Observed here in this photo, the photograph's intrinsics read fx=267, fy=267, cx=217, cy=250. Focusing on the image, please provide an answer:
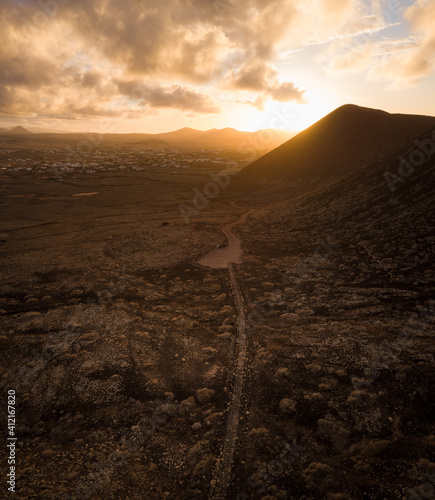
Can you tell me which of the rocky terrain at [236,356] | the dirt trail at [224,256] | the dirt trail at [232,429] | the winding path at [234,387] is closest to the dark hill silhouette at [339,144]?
the rocky terrain at [236,356]

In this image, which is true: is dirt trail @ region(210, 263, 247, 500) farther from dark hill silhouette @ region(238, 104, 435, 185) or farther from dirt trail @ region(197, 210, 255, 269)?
dark hill silhouette @ region(238, 104, 435, 185)

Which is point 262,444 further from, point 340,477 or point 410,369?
point 410,369

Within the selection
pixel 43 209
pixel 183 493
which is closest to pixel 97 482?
pixel 183 493

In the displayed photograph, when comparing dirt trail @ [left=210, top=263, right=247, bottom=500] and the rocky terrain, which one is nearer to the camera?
dirt trail @ [left=210, top=263, right=247, bottom=500]

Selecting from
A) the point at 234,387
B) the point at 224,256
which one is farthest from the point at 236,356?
the point at 224,256

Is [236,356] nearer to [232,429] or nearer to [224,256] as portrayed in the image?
[232,429]

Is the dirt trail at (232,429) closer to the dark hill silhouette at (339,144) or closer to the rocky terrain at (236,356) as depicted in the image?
the rocky terrain at (236,356)

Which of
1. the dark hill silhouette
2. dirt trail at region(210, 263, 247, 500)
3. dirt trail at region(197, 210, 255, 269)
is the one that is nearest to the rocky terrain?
dirt trail at region(210, 263, 247, 500)
